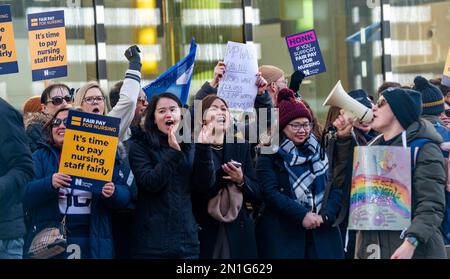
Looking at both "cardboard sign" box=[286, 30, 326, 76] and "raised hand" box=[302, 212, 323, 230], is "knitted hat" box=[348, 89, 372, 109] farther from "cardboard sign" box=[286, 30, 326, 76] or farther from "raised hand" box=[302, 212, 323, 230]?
"raised hand" box=[302, 212, 323, 230]

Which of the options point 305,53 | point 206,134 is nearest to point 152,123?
point 206,134

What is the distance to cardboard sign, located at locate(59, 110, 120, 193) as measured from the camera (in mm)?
8172

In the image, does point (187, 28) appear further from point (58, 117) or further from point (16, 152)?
point (16, 152)

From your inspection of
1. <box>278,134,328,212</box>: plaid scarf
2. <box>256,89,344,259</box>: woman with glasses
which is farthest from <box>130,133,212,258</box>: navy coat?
<box>278,134,328,212</box>: plaid scarf

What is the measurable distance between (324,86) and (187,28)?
1839 millimetres

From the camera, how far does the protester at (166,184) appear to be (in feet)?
27.4

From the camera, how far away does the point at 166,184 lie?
8406 mm

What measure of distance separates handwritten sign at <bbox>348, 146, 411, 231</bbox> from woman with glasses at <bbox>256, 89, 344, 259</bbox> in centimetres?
98

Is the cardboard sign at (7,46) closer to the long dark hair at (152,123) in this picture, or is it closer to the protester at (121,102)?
the protester at (121,102)

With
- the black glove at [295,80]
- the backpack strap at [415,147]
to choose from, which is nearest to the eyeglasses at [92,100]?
the black glove at [295,80]

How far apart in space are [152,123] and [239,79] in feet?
4.41

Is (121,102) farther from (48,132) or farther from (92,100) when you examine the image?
(48,132)

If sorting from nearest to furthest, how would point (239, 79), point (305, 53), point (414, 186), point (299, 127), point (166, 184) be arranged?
point (414, 186)
point (166, 184)
point (299, 127)
point (239, 79)
point (305, 53)

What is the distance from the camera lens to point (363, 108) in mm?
8750
